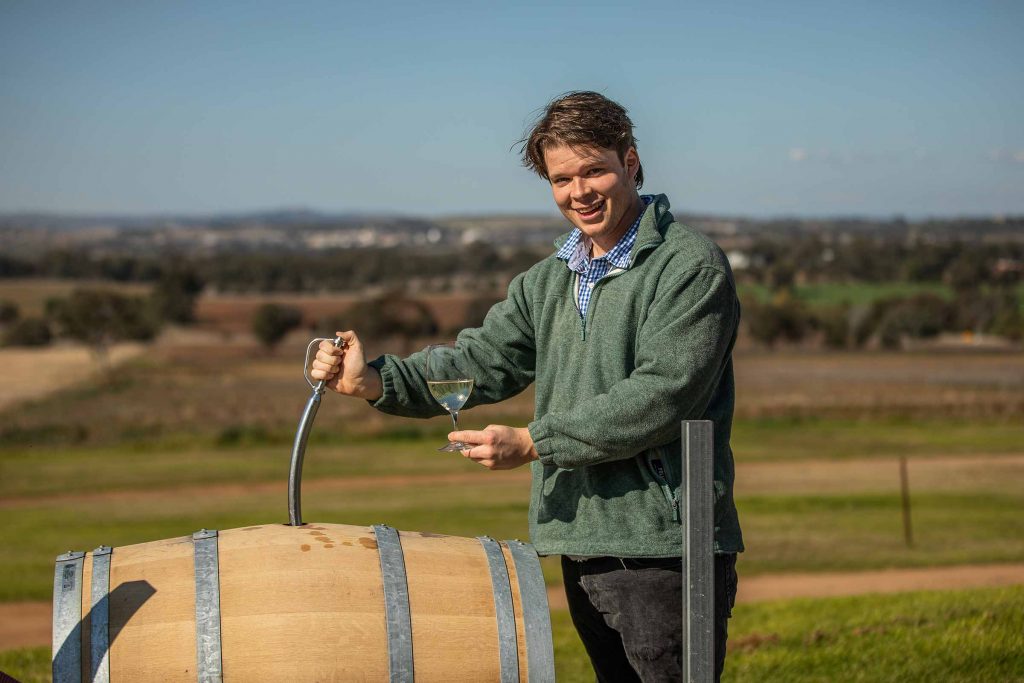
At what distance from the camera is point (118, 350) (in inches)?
2763

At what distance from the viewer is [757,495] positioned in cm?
1823

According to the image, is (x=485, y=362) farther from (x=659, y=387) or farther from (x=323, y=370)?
(x=659, y=387)

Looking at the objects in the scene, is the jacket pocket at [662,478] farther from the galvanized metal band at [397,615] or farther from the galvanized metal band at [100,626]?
the galvanized metal band at [100,626]

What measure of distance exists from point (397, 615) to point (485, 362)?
86 cm

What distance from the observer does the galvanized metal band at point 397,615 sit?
3.05 metres

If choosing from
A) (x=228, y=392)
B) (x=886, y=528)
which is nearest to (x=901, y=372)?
→ (x=228, y=392)

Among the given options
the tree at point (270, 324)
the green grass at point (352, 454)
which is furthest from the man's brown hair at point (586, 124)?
the tree at point (270, 324)

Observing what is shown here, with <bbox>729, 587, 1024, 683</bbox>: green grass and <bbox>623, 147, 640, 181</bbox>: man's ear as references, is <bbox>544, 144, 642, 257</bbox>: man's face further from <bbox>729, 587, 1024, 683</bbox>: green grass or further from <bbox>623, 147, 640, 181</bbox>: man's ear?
<bbox>729, 587, 1024, 683</bbox>: green grass

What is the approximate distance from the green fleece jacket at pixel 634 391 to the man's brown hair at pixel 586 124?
0.67 feet

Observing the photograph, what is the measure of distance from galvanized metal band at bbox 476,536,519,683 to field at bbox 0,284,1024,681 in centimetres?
275

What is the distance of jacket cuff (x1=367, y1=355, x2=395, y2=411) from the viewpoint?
3617 millimetres

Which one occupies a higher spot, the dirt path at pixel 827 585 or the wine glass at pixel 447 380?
the wine glass at pixel 447 380

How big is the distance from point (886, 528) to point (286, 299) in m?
78.3

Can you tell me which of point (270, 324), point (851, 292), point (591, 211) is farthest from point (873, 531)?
point (851, 292)
